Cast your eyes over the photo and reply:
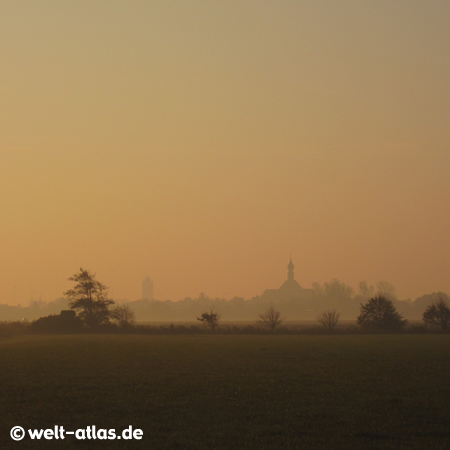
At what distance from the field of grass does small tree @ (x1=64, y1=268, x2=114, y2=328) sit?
74.7 metres

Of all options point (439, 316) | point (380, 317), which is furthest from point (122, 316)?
point (439, 316)

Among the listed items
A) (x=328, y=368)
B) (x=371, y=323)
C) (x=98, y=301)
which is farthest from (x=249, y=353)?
(x=98, y=301)

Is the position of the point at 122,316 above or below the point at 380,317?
above

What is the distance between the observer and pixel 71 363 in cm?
4028

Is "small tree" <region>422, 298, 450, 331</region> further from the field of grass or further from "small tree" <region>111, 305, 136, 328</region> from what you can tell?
the field of grass

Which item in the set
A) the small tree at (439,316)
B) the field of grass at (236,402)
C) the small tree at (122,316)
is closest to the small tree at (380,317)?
the small tree at (439,316)

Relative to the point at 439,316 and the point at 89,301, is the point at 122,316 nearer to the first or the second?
the point at 89,301

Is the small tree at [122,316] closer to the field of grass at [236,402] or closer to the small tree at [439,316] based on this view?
the small tree at [439,316]

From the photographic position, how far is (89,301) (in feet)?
386

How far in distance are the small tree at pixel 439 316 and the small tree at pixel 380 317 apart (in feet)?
16.3

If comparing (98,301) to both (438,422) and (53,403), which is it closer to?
(53,403)

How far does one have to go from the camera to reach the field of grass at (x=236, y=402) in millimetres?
19703

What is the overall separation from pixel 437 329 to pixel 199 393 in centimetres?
8625

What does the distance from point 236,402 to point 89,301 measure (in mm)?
97742
